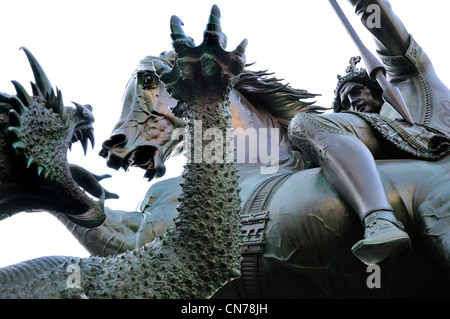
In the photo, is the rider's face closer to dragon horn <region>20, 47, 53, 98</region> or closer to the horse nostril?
the horse nostril

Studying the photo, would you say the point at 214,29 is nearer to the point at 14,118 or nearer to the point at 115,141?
the point at 14,118

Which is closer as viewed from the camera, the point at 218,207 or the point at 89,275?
the point at 89,275

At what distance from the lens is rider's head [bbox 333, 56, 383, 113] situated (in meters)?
3.90

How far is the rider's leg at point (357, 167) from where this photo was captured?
2.69 meters

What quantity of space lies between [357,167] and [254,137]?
3.25ft

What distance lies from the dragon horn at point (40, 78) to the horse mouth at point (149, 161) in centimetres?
187

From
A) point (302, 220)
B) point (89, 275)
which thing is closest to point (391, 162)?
point (302, 220)

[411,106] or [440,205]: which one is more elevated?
[411,106]

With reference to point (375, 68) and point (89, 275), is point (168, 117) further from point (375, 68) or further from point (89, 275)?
point (89, 275)

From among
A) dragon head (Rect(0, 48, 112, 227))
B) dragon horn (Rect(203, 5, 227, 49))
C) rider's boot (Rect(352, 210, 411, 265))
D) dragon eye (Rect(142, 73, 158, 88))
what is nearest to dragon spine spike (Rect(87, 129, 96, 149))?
dragon head (Rect(0, 48, 112, 227))

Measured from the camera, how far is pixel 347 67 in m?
4.01

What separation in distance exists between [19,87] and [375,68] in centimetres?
193

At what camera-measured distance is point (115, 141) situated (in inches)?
158

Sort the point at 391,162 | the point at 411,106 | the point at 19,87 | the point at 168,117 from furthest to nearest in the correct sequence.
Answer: the point at 168,117 → the point at 411,106 → the point at 391,162 → the point at 19,87
